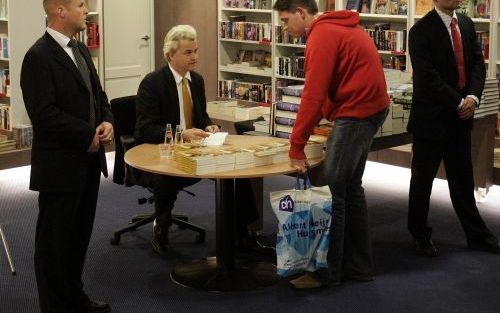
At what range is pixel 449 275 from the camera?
4.70m

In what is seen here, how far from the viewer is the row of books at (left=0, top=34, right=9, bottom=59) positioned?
772cm

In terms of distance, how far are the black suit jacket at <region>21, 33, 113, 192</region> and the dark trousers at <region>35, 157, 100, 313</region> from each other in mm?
89

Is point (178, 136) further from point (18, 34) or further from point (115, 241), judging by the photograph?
point (18, 34)

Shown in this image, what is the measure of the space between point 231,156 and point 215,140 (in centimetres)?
48

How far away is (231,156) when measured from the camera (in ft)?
13.6

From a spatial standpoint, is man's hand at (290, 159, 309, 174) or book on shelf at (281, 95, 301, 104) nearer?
man's hand at (290, 159, 309, 174)

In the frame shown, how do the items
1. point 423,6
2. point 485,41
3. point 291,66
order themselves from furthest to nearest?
point 291,66, point 423,6, point 485,41

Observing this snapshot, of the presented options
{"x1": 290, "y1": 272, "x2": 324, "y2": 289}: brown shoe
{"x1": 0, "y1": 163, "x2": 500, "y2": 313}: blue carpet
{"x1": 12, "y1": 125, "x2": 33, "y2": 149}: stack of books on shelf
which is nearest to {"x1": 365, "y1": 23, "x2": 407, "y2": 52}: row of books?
{"x1": 0, "y1": 163, "x2": 500, "y2": 313}: blue carpet

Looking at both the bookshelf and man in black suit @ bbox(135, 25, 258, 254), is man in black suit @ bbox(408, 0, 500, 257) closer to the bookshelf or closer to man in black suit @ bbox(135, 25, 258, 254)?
man in black suit @ bbox(135, 25, 258, 254)

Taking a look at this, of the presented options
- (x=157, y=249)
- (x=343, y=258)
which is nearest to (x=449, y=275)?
(x=343, y=258)

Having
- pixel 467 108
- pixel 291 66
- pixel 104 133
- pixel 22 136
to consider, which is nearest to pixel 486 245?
pixel 467 108

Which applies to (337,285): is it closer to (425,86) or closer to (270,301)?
(270,301)

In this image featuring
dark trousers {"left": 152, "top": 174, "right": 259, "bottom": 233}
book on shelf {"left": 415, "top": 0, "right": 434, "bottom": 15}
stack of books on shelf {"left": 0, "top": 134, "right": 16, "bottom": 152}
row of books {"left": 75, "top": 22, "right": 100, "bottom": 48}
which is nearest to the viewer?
dark trousers {"left": 152, "top": 174, "right": 259, "bottom": 233}

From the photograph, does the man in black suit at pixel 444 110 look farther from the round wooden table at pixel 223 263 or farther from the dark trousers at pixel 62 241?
the dark trousers at pixel 62 241
